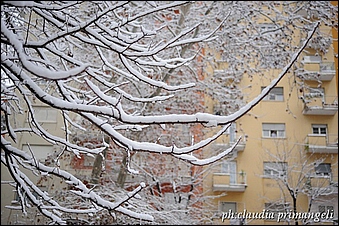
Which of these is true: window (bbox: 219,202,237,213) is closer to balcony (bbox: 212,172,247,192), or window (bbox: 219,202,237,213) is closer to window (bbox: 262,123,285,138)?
balcony (bbox: 212,172,247,192)

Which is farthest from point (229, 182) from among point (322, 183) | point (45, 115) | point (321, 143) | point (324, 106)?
point (45, 115)

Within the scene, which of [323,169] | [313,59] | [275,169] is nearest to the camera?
[313,59]

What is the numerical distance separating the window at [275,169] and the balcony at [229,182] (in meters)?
0.43

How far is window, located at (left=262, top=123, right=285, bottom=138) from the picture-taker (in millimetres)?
6676

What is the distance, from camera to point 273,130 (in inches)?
265

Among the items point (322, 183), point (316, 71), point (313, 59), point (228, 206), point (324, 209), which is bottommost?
point (228, 206)

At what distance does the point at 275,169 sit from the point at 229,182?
33.6 inches

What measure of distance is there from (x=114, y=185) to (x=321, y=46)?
2.39 m

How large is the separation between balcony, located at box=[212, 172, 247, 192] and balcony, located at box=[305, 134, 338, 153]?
1.34 metres

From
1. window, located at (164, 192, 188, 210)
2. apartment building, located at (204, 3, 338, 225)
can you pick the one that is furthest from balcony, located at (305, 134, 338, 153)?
window, located at (164, 192, 188, 210)

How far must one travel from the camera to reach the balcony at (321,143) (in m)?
6.79

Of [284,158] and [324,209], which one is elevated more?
[284,158]

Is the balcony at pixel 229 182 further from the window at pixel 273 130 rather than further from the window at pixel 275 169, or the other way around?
the window at pixel 273 130

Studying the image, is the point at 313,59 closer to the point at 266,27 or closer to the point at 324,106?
the point at 266,27
